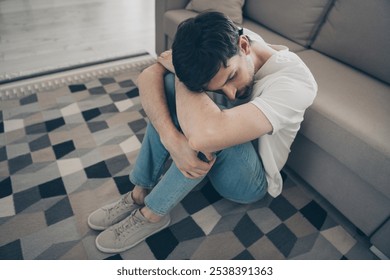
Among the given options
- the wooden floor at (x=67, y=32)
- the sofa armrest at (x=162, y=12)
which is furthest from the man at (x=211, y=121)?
the wooden floor at (x=67, y=32)

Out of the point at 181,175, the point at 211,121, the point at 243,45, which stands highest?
the point at 243,45

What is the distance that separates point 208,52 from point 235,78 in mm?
151

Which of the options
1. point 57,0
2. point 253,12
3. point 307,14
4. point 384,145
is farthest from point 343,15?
point 57,0

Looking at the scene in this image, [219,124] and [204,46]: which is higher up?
[204,46]

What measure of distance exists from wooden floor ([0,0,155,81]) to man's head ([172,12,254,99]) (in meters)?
1.68

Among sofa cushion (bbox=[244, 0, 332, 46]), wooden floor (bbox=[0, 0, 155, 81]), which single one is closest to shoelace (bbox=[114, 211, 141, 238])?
sofa cushion (bbox=[244, 0, 332, 46])

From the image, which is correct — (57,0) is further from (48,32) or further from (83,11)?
(48,32)

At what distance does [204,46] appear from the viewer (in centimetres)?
80

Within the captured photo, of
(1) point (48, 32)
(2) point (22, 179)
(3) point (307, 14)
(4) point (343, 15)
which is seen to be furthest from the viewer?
(1) point (48, 32)

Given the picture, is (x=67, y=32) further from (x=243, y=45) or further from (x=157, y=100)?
(x=243, y=45)

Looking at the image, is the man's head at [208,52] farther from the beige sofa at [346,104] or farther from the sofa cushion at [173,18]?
the sofa cushion at [173,18]

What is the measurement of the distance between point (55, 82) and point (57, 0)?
6.29 ft

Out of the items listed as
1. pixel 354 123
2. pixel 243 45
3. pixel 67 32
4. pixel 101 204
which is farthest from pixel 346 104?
pixel 67 32

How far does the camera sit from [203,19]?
2.74ft
